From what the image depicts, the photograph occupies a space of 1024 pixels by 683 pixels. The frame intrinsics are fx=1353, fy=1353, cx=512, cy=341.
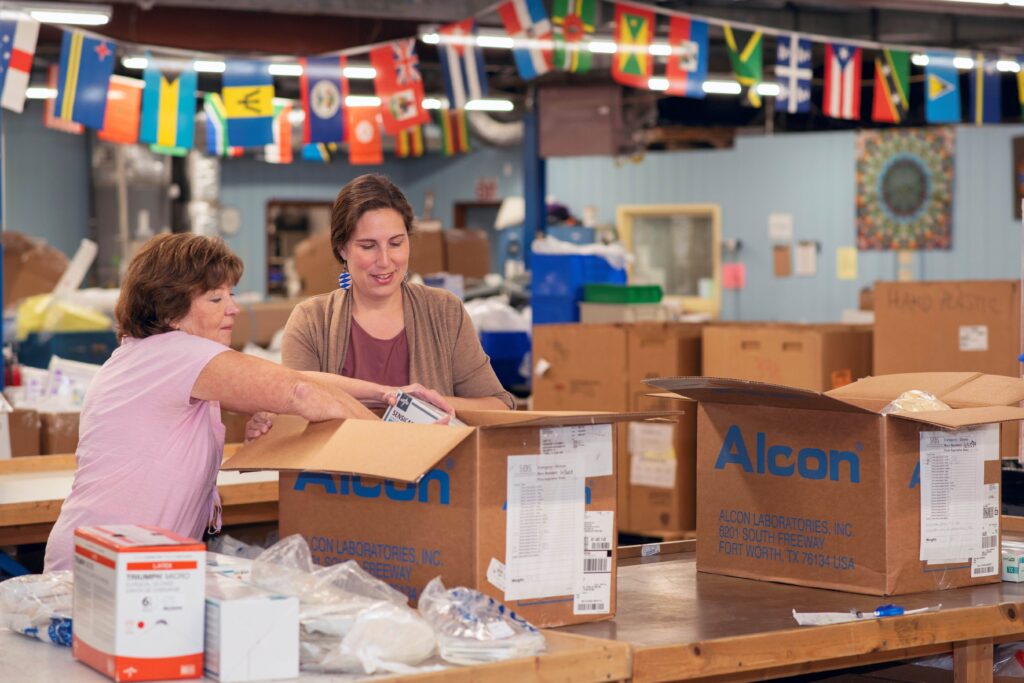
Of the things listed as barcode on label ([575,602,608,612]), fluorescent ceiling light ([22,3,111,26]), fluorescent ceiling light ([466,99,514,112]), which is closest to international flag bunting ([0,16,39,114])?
fluorescent ceiling light ([22,3,111,26])

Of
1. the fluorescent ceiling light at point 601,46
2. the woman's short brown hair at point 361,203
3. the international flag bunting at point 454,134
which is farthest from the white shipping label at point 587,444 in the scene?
the international flag bunting at point 454,134

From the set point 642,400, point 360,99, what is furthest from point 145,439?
point 360,99

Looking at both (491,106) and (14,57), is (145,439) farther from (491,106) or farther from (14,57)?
(491,106)

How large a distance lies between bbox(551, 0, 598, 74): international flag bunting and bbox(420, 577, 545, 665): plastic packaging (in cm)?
525

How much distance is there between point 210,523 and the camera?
8.48ft

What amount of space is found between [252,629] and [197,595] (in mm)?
85

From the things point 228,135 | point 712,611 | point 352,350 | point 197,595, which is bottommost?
point 712,611

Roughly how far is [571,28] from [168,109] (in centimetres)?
210

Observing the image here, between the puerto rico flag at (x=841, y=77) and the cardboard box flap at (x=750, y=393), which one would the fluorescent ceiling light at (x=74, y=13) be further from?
the cardboard box flap at (x=750, y=393)

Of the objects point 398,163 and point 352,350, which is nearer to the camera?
point 352,350

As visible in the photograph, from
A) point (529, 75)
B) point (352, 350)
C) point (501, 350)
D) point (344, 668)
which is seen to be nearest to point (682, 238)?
point (501, 350)

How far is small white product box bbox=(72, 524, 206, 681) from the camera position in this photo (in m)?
1.74

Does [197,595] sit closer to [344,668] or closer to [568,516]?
[344,668]

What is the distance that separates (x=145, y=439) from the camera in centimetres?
235
